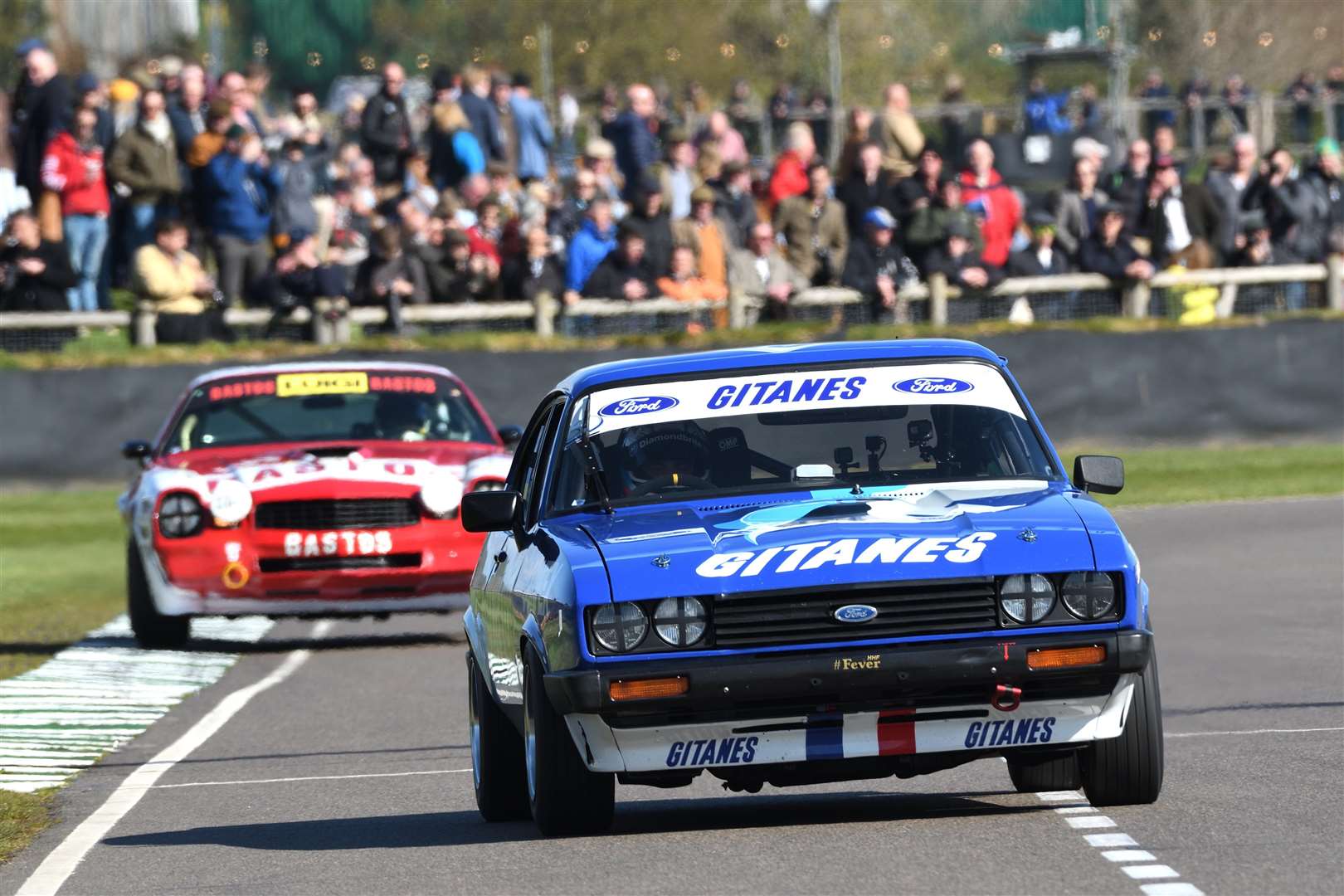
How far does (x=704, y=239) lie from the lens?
24656 millimetres

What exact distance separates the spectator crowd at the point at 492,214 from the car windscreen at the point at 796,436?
15629 mm

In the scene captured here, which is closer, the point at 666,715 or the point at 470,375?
the point at 666,715

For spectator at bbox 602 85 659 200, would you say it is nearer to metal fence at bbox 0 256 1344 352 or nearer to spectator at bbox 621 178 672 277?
spectator at bbox 621 178 672 277

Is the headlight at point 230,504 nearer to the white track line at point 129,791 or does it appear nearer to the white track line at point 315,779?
the white track line at point 129,791

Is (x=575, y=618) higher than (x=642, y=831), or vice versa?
(x=575, y=618)

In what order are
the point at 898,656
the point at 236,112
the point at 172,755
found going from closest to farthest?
the point at 898,656, the point at 172,755, the point at 236,112

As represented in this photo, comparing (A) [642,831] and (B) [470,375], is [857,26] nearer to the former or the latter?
(B) [470,375]

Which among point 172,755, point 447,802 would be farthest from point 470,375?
point 447,802

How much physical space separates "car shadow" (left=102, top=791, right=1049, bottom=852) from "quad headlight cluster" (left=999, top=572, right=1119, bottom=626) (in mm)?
922

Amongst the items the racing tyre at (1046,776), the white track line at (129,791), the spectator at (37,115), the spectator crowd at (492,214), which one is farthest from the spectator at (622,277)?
the racing tyre at (1046,776)

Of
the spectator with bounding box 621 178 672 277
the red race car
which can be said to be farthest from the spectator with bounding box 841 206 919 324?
the red race car

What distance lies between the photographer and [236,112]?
84.4 feet

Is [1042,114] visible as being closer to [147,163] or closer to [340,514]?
[147,163]

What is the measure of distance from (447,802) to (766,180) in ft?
63.1
